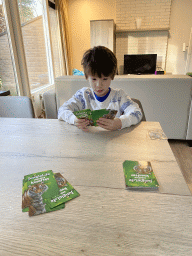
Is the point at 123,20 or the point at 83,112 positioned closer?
the point at 83,112

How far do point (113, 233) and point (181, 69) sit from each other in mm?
5510

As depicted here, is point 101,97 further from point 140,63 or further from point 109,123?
point 140,63

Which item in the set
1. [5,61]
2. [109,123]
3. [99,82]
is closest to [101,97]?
[99,82]

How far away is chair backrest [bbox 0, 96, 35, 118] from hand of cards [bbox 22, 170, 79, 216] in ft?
2.99

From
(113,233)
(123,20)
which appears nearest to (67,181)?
(113,233)

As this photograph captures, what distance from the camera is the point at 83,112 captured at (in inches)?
37.2

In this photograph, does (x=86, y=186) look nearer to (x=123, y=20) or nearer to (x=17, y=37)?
(x=17, y=37)

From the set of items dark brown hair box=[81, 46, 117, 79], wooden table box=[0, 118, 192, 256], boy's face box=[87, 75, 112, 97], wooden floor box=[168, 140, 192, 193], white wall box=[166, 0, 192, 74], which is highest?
white wall box=[166, 0, 192, 74]

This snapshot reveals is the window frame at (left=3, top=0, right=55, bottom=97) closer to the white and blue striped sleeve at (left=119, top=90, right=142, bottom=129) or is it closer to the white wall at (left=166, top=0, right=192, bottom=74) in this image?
the white and blue striped sleeve at (left=119, top=90, right=142, bottom=129)

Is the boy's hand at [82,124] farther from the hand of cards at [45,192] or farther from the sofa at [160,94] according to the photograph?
the sofa at [160,94]

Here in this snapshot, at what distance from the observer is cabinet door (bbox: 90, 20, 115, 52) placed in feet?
15.1

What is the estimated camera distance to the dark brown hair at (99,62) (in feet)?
3.69

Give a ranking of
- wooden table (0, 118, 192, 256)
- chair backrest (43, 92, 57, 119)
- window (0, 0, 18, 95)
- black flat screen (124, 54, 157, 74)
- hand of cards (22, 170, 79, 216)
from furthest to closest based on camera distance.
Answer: black flat screen (124, 54, 157, 74)
window (0, 0, 18, 95)
chair backrest (43, 92, 57, 119)
hand of cards (22, 170, 79, 216)
wooden table (0, 118, 192, 256)

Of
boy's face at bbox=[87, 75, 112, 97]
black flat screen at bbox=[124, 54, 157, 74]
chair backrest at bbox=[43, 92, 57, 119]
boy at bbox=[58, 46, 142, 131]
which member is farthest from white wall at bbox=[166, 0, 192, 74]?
boy's face at bbox=[87, 75, 112, 97]
